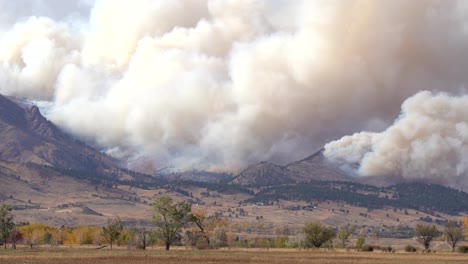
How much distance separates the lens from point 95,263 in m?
128

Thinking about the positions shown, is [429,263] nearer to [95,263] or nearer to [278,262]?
[278,262]

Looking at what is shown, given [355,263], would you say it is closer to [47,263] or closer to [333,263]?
[333,263]

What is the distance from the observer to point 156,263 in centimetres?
13038

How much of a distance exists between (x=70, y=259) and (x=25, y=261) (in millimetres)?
11081

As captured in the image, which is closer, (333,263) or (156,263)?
(156,263)

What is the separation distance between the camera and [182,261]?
453 feet

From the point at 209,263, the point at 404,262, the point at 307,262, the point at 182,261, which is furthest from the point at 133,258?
the point at 404,262

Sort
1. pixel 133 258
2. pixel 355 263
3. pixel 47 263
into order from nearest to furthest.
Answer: pixel 47 263
pixel 355 263
pixel 133 258

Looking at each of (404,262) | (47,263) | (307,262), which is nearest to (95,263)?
(47,263)

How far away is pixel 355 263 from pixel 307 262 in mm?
10568

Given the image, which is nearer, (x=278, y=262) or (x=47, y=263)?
(x=47, y=263)

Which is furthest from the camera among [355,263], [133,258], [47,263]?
[133,258]

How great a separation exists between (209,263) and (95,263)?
2342 centimetres

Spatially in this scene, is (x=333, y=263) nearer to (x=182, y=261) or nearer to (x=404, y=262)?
(x=404, y=262)
